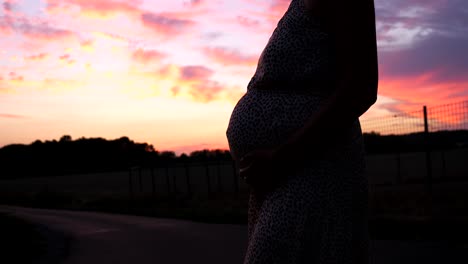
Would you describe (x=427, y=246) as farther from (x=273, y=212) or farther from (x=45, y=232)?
(x=45, y=232)

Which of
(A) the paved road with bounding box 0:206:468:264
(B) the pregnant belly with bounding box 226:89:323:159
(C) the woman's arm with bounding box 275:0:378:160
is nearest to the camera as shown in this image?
(C) the woman's arm with bounding box 275:0:378:160

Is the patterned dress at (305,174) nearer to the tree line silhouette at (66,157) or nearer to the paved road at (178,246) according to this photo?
the paved road at (178,246)

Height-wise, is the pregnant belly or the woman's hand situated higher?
the pregnant belly

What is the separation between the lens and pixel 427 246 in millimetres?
7375

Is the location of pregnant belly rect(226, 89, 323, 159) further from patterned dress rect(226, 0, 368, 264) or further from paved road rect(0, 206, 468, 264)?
paved road rect(0, 206, 468, 264)

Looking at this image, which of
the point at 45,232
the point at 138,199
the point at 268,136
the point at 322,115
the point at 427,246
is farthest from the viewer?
the point at 138,199

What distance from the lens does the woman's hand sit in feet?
5.44

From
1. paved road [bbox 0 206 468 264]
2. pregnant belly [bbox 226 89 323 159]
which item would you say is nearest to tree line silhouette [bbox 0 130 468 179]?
paved road [bbox 0 206 468 264]

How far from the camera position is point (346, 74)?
1623mm

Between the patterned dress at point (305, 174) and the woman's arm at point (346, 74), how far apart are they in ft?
0.18

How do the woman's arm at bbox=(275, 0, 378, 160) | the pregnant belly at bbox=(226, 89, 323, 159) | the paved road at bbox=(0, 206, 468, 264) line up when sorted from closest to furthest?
the woman's arm at bbox=(275, 0, 378, 160)
the pregnant belly at bbox=(226, 89, 323, 159)
the paved road at bbox=(0, 206, 468, 264)

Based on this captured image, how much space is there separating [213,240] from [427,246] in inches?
121

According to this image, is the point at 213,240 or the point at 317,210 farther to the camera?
the point at 213,240

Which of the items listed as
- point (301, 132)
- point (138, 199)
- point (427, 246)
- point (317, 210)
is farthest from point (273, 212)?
point (138, 199)
